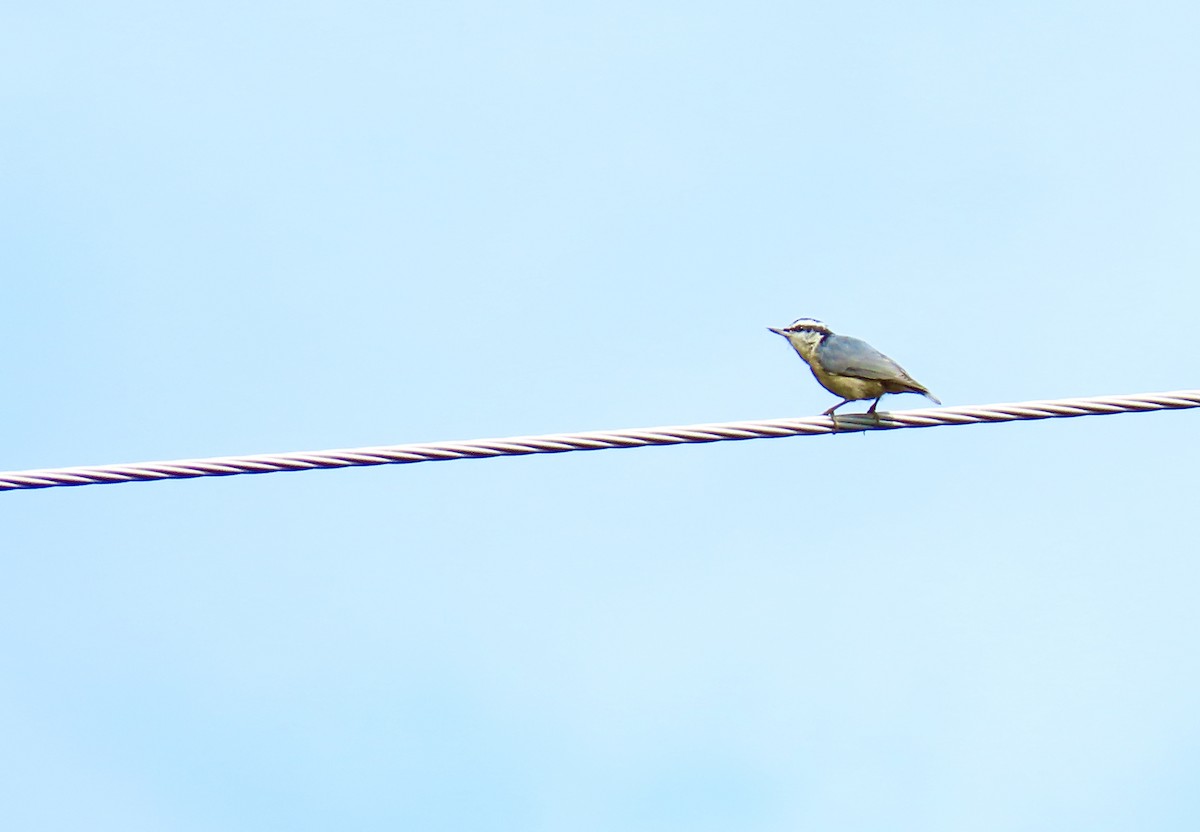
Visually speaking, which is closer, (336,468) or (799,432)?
(336,468)

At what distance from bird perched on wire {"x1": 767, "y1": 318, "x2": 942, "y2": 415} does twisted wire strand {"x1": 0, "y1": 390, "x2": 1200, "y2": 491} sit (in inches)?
98.8

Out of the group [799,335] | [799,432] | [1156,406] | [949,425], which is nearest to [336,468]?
[799,432]

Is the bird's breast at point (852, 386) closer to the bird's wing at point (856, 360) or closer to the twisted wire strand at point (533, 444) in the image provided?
the bird's wing at point (856, 360)

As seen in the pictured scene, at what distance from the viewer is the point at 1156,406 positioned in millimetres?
7051

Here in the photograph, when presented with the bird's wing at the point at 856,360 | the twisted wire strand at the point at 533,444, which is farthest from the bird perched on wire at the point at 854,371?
the twisted wire strand at the point at 533,444

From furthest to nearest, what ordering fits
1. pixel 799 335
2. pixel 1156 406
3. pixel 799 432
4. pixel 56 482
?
1. pixel 799 335
2. pixel 799 432
3. pixel 1156 406
4. pixel 56 482

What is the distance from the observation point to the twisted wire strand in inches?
262

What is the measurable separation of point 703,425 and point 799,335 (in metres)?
4.24

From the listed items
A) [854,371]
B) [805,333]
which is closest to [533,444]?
[854,371]

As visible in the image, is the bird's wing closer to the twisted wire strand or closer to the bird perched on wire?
the bird perched on wire

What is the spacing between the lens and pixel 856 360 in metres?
10.2

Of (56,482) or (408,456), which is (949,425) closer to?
(408,456)

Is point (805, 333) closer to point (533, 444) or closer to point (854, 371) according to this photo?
point (854, 371)

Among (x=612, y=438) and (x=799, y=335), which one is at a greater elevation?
(x=799, y=335)
